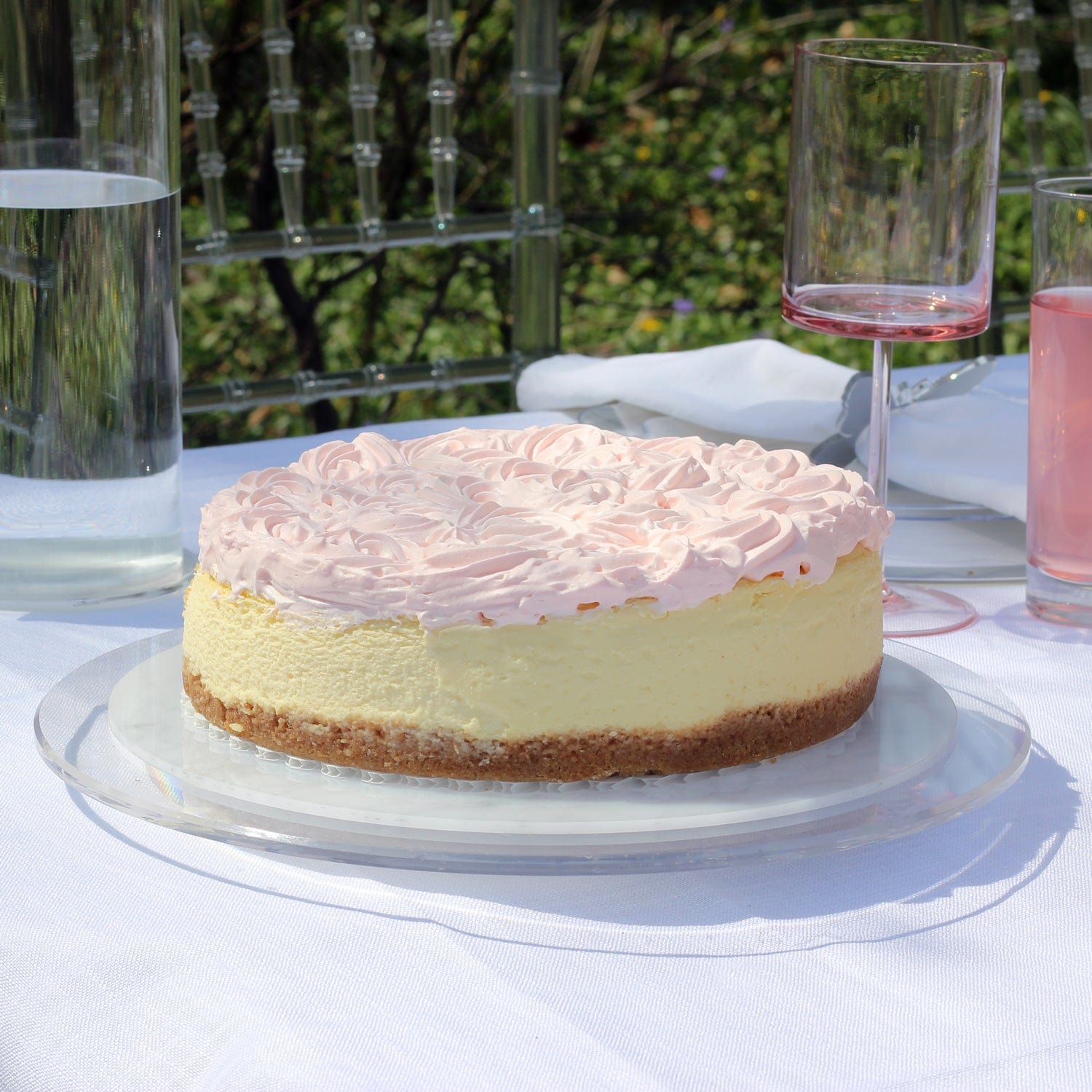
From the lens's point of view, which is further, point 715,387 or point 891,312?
point 715,387

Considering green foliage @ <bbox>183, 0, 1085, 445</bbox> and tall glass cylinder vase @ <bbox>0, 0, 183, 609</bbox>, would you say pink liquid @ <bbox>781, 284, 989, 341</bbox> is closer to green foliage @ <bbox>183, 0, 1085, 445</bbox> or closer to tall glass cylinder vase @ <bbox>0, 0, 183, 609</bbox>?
tall glass cylinder vase @ <bbox>0, 0, 183, 609</bbox>

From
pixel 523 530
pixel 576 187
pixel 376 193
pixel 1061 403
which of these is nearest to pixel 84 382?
pixel 523 530

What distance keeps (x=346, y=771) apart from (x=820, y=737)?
0.80ft

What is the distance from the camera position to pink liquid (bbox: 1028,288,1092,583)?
1093 mm

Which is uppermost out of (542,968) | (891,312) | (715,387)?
(891,312)

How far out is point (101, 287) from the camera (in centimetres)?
111

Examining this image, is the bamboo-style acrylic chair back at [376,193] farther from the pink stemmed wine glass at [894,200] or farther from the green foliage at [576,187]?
the green foliage at [576,187]

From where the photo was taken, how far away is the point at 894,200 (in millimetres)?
1107

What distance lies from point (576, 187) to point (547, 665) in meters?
4.01

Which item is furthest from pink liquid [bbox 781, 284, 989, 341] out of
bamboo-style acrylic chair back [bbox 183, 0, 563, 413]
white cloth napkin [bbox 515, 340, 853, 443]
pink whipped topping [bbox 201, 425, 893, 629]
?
bamboo-style acrylic chair back [bbox 183, 0, 563, 413]

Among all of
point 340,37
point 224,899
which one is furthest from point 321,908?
point 340,37

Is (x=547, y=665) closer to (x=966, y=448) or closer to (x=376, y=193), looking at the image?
(x=966, y=448)

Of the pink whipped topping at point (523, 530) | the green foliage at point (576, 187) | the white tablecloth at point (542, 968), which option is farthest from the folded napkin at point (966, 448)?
the green foliage at point (576, 187)

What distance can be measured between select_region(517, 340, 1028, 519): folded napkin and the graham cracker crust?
1.79ft
